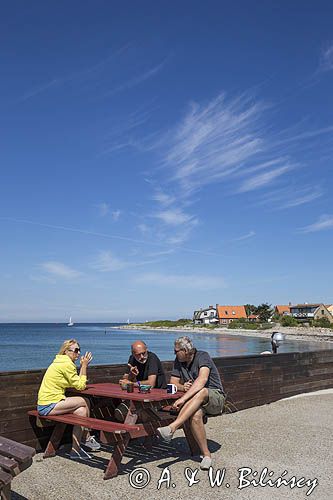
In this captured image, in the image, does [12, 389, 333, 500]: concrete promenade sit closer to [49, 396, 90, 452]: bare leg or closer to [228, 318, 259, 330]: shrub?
[49, 396, 90, 452]: bare leg

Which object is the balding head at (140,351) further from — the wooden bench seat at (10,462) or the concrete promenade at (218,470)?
the wooden bench seat at (10,462)

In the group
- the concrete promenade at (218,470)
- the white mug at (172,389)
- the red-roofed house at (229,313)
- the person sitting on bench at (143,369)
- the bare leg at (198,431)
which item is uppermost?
the red-roofed house at (229,313)

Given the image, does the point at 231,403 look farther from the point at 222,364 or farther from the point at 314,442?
the point at 314,442

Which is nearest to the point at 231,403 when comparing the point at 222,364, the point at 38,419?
the point at 222,364

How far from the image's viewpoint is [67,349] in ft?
15.9

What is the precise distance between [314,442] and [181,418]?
194cm

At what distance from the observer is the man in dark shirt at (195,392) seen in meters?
4.42

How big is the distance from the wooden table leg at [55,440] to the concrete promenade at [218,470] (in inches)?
3.1

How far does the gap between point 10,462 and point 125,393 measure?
1.73m

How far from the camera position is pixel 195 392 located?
Answer: 4.51 m

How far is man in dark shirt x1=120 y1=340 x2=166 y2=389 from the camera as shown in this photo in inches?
201

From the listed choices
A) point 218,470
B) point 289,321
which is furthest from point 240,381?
point 289,321

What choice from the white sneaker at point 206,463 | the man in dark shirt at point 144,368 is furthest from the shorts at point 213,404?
the man in dark shirt at point 144,368

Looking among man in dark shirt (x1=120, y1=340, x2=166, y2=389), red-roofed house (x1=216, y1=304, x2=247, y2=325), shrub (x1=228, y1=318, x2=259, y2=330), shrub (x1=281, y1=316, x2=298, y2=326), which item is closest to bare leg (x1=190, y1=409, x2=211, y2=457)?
man in dark shirt (x1=120, y1=340, x2=166, y2=389)
